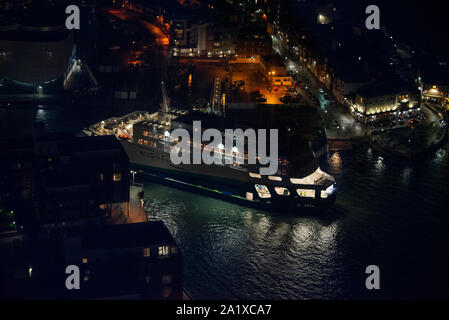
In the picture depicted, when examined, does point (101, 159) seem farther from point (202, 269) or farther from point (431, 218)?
point (431, 218)

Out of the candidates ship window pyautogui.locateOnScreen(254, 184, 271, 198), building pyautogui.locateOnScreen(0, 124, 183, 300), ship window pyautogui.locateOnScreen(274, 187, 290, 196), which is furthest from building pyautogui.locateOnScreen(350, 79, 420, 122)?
building pyautogui.locateOnScreen(0, 124, 183, 300)

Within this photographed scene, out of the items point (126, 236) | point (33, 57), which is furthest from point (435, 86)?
point (126, 236)

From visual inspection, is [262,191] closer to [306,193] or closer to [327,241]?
[306,193]

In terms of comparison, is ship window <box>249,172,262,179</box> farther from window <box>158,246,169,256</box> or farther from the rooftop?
window <box>158,246,169,256</box>

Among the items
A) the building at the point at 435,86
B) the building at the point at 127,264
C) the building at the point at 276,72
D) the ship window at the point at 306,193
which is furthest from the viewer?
the building at the point at 435,86

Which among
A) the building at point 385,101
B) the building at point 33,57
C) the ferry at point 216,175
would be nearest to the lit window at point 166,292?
the ferry at point 216,175

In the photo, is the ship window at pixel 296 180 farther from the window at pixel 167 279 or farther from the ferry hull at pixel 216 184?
the window at pixel 167 279
